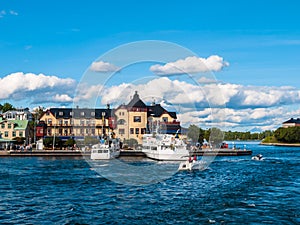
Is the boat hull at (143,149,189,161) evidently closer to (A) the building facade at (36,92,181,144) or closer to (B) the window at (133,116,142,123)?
(A) the building facade at (36,92,181,144)

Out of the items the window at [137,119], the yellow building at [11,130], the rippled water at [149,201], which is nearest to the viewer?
the rippled water at [149,201]

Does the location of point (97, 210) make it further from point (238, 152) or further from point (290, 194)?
point (238, 152)

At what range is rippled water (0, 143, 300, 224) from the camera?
28500 mm

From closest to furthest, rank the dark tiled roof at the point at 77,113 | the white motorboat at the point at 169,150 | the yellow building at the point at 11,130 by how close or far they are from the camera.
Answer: the white motorboat at the point at 169,150
the yellow building at the point at 11,130
the dark tiled roof at the point at 77,113

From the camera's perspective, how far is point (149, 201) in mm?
34844

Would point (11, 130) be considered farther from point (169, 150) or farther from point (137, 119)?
point (169, 150)

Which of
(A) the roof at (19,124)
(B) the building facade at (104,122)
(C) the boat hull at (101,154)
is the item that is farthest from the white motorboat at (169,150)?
(A) the roof at (19,124)

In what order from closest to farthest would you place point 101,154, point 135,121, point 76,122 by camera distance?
point 101,154 → point 135,121 → point 76,122

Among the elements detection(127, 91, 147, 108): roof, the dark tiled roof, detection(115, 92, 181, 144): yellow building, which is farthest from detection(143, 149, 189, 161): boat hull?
the dark tiled roof

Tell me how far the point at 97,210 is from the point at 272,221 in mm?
12262

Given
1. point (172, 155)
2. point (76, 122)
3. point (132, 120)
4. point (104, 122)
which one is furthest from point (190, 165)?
point (76, 122)

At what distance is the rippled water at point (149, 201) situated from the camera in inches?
1122

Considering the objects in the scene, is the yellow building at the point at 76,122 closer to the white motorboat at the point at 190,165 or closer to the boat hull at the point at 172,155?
the boat hull at the point at 172,155

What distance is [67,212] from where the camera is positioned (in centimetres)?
3019
